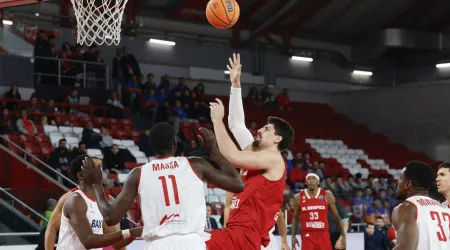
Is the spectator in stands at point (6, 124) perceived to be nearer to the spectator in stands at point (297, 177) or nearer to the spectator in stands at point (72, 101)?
the spectator in stands at point (72, 101)

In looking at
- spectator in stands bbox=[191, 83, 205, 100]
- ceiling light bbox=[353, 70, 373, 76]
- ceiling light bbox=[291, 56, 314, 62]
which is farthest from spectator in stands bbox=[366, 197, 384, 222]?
ceiling light bbox=[353, 70, 373, 76]

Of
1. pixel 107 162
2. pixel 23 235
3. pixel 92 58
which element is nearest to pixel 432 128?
pixel 92 58

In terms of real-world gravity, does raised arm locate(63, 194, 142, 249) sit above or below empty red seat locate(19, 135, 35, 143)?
below

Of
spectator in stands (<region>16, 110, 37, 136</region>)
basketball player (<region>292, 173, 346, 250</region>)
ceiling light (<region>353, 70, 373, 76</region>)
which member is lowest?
basketball player (<region>292, 173, 346, 250</region>)

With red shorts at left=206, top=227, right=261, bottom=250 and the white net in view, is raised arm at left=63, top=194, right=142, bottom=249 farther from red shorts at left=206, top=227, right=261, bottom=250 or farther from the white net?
the white net

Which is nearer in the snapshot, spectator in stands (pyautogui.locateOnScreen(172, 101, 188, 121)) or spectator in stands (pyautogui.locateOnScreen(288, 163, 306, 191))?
spectator in stands (pyautogui.locateOnScreen(288, 163, 306, 191))

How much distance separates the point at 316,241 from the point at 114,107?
9.36 metres

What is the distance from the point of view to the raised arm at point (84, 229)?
251 inches

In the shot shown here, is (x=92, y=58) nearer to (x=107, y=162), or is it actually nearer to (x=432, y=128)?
(x=107, y=162)

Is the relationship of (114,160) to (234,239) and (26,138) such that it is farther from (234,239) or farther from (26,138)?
(234,239)

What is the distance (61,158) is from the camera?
53.1 ft

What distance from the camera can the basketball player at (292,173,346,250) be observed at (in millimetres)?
12297

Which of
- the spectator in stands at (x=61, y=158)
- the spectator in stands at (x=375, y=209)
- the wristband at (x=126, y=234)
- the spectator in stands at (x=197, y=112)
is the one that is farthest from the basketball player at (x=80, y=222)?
the spectator in stands at (x=197, y=112)

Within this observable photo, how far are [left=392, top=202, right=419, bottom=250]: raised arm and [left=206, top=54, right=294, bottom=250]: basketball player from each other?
119 cm
